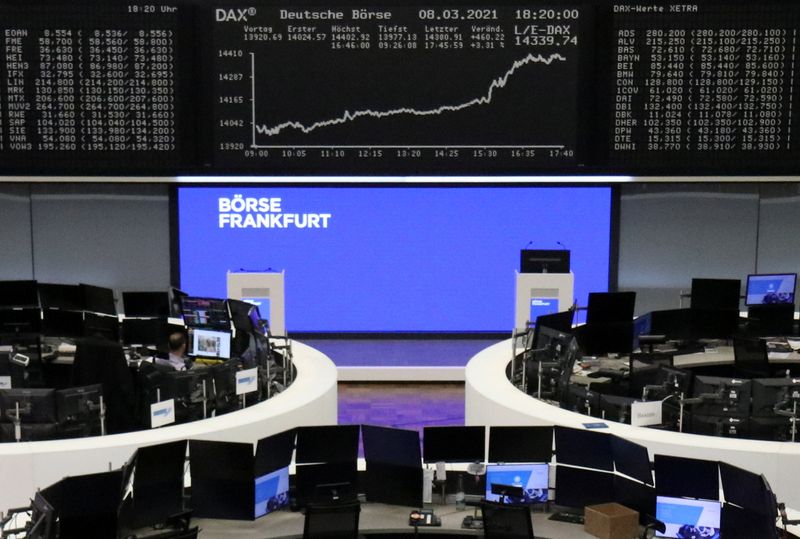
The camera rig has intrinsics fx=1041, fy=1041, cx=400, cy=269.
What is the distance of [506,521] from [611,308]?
4.34 meters

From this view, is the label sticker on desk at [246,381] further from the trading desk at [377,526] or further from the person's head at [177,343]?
the trading desk at [377,526]

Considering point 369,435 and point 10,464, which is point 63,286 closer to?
point 10,464

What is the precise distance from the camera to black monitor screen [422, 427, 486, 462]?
6.45 m

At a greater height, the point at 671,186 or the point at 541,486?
the point at 671,186

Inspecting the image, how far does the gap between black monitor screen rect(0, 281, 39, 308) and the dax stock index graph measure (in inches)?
94.5

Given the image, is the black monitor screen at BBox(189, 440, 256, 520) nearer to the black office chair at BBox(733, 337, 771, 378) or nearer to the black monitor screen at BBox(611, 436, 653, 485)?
the black monitor screen at BBox(611, 436, 653, 485)

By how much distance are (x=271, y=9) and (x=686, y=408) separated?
6083 millimetres

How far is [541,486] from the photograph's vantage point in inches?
254

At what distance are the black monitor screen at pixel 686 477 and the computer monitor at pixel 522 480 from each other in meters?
0.76

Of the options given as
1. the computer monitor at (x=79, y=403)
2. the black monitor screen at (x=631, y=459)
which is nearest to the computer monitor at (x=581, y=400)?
the black monitor screen at (x=631, y=459)

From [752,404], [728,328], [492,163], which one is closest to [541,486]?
[752,404]

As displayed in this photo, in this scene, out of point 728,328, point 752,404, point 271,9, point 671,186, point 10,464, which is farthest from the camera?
point 671,186

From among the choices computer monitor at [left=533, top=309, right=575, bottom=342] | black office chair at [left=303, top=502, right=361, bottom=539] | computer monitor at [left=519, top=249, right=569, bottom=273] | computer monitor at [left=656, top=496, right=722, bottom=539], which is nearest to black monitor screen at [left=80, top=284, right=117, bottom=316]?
computer monitor at [left=533, top=309, right=575, bottom=342]

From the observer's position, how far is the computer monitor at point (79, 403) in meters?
7.23
